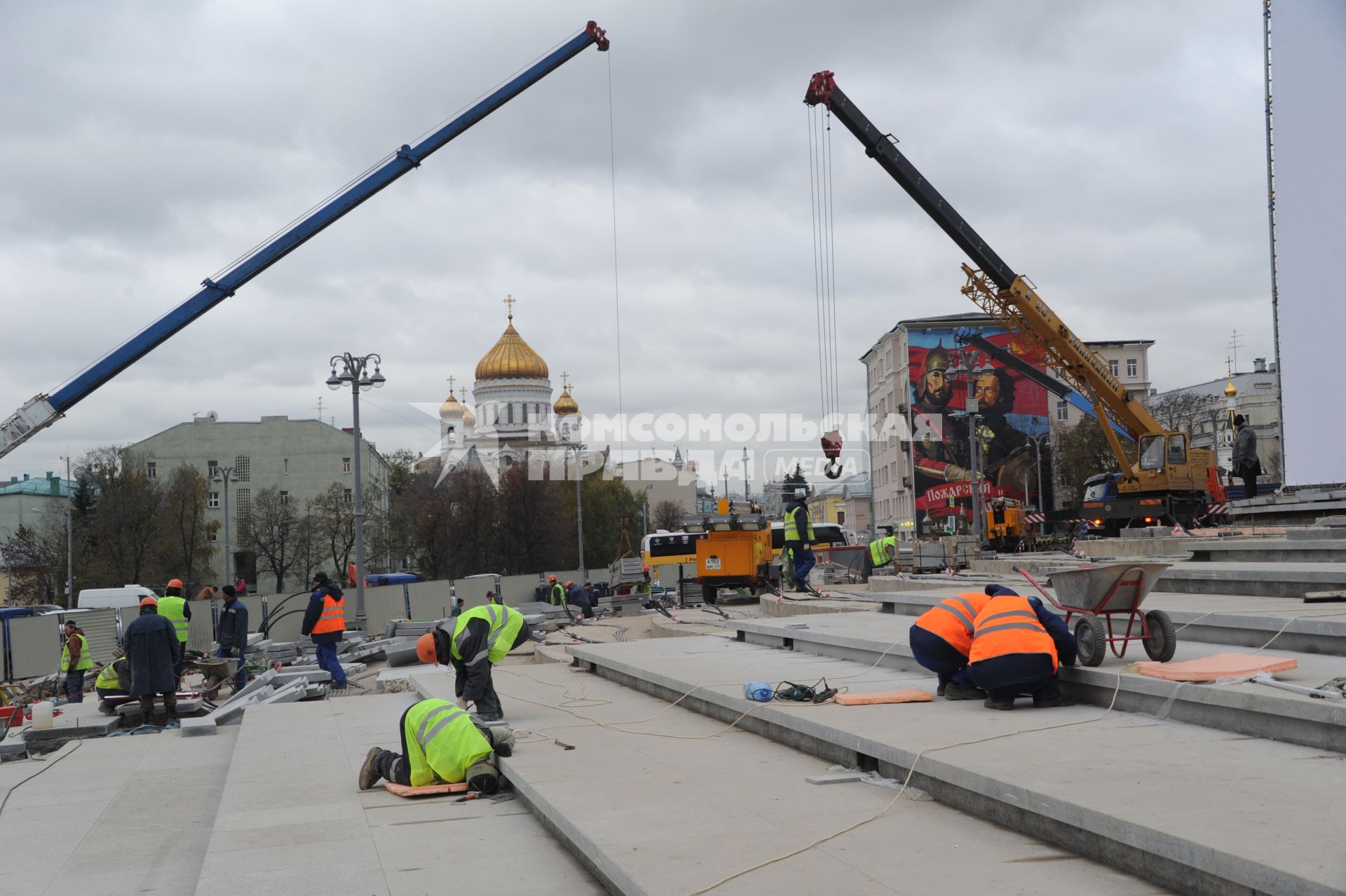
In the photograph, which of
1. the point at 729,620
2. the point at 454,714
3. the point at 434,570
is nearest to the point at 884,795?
the point at 454,714

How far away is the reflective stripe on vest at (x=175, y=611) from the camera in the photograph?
607 inches

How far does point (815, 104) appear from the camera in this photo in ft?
71.6

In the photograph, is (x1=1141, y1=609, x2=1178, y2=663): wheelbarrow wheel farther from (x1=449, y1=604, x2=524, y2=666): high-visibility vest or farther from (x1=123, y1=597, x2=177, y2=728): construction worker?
(x1=123, y1=597, x2=177, y2=728): construction worker

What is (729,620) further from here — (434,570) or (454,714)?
(434,570)

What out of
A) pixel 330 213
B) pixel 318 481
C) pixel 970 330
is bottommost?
pixel 318 481

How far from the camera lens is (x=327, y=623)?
1518cm

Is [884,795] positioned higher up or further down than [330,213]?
further down

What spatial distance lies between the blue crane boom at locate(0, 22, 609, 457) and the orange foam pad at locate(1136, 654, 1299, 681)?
21746 mm

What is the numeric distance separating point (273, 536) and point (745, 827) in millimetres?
60251

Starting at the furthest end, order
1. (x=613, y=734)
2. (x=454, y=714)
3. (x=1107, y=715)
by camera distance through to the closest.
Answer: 1. (x=613, y=734)
2. (x=454, y=714)
3. (x=1107, y=715)

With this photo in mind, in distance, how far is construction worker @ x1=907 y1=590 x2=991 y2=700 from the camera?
24.0ft

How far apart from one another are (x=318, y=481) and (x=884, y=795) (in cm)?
7198

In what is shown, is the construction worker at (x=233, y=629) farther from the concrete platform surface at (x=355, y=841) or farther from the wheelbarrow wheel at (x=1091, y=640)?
the wheelbarrow wheel at (x=1091, y=640)

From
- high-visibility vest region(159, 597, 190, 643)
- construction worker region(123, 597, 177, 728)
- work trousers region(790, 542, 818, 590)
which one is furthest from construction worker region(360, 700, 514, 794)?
work trousers region(790, 542, 818, 590)
